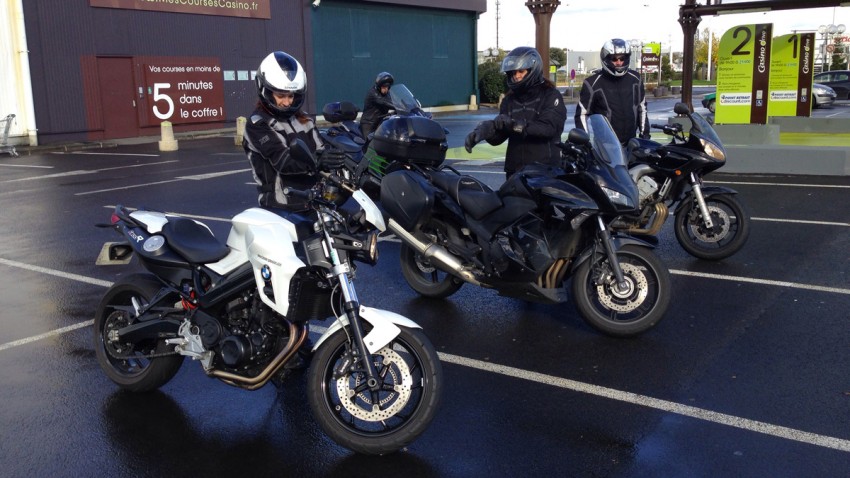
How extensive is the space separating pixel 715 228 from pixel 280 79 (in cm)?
451

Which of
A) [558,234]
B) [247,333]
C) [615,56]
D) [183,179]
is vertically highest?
[615,56]

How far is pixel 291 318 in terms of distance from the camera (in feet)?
12.8

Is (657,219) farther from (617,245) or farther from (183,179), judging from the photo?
(183,179)

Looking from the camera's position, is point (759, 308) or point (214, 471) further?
point (759, 308)

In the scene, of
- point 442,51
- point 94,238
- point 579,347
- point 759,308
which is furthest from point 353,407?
point 442,51

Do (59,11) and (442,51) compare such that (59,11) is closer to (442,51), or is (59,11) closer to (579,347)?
(442,51)

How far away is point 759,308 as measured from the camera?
240 inches

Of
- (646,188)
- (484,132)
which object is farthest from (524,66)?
(646,188)

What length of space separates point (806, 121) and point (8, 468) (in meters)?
19.4

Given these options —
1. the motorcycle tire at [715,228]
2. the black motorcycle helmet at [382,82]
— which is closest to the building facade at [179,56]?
the black motorcycle helmet at [382,82]

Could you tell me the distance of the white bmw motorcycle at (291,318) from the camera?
12.3 feet

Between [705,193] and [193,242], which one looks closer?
[193,242]

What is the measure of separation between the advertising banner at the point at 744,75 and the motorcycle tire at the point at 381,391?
13.6 metres

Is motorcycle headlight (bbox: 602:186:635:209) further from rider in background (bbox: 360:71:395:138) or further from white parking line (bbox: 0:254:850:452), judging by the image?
rider in background (bbox: 360:71:395:138)
